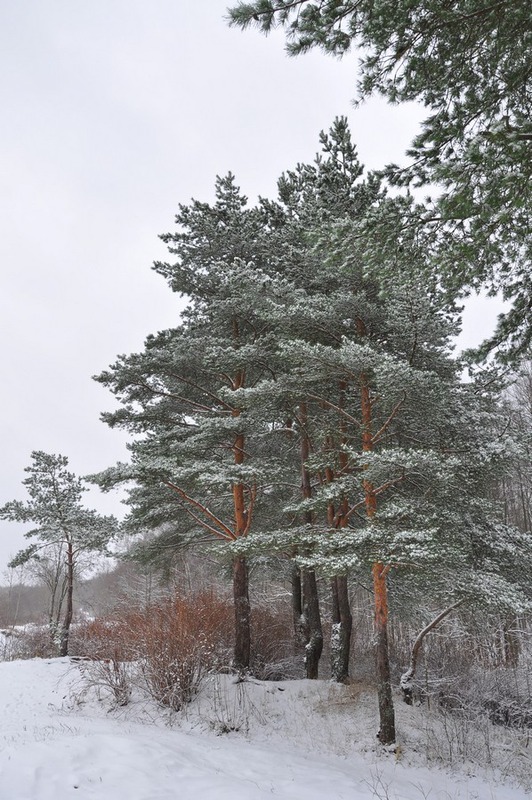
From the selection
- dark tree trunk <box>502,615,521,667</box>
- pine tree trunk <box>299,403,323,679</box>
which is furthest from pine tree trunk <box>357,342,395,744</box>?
dark tree trunk <box>502,615,521,667</box>

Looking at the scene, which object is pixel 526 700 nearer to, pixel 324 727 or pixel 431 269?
pixel 324 727

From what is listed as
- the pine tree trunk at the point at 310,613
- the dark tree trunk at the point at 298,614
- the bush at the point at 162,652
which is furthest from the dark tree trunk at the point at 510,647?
the bush at the point at 162,652

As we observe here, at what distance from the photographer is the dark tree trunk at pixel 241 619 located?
10.3 m

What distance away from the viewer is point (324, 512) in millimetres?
11625

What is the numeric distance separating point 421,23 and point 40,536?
18.9 meters

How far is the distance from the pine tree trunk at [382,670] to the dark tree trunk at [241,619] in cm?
371

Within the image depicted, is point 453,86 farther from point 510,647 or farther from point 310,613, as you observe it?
point 510,647

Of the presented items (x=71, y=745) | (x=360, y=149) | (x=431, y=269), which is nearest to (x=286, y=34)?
(x=431, y=269)

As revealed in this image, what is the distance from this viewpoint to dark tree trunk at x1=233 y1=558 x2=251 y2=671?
10328 millimetres

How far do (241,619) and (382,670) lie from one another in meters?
4.16

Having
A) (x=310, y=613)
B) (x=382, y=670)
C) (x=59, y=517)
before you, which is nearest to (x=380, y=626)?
(x=382, y=670)

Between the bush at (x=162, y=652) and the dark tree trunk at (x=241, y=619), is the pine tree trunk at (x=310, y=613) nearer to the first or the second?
the dark tree trunk at (x=241, y=619)

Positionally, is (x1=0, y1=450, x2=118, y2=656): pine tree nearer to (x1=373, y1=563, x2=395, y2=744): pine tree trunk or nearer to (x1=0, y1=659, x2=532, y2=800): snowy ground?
(x1=0, y1=659, x2=532, y2=800): snowy ground

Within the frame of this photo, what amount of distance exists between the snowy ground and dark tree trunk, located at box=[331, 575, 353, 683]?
570 millimetres
